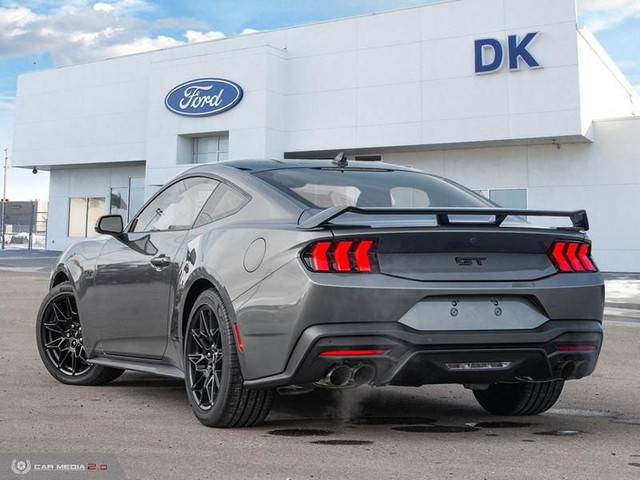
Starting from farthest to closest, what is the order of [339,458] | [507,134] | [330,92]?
1. [330,92]
2. [507,134]
3. [339,458]

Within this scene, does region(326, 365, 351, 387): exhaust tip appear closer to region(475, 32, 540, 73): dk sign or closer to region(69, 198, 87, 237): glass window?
region(475, 32, 540, 73): dk sign

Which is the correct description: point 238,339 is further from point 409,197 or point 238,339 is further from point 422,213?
point 409,197

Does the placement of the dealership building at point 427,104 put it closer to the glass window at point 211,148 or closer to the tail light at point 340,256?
the glass window at point 211,148

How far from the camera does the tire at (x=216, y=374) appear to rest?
4.49 meters

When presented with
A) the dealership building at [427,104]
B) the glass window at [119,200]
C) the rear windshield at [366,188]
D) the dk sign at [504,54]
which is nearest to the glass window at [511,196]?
the dealership building at [427,104]

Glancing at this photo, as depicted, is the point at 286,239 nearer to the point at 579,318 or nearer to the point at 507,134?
the point at 579,318

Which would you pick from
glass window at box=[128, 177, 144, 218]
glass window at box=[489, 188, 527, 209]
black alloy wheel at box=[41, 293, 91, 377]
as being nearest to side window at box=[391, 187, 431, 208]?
black alloy wheel at box=[41, 293, 91, 377]

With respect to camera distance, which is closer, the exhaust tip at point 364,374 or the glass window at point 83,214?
the exhaust tip at point 364,374

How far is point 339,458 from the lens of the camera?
157 inches

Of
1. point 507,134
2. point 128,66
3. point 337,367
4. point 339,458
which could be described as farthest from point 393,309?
point 128,66

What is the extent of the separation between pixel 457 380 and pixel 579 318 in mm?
748

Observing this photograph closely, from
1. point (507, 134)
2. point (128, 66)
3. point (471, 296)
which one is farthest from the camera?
point (128, 66)

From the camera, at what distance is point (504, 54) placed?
95.7 ft

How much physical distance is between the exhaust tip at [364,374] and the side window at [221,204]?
4.11 ft
